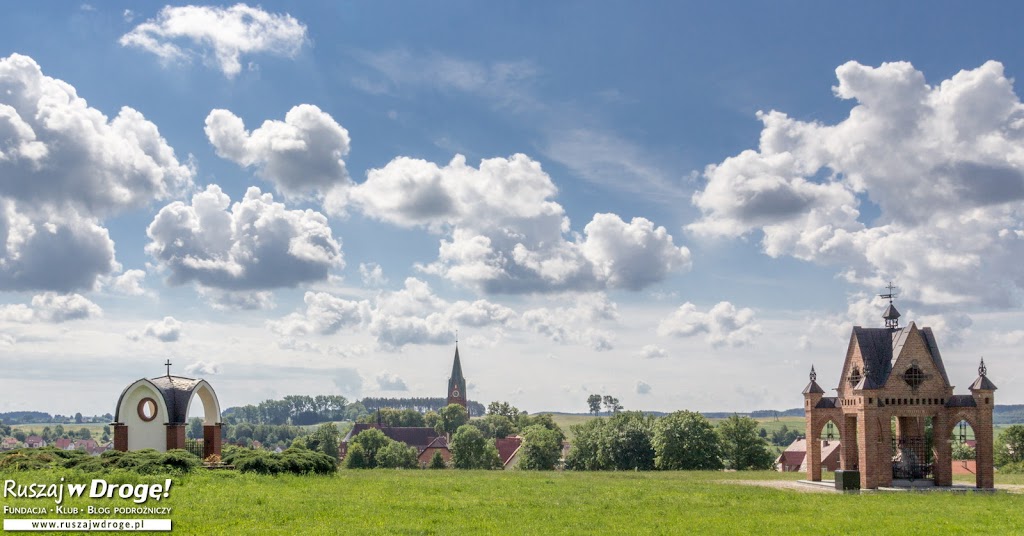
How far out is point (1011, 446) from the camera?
82750 mm

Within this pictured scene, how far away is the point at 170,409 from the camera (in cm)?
4112

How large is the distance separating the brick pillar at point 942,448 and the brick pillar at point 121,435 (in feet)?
131

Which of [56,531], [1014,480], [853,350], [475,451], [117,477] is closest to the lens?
[56,531]

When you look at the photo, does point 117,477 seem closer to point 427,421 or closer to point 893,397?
point 893,397

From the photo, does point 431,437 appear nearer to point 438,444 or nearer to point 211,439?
point 438,444

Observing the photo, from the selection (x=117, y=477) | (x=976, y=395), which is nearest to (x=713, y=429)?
(x=976, y=395)

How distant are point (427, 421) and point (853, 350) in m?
140

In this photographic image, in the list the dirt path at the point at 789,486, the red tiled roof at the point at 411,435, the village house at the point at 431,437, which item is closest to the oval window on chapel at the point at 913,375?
the dirt path at the point at 789,486

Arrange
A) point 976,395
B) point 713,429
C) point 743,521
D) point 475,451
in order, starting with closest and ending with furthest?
point 743,521 < point 976,395 < point 713,429 < point 475,451

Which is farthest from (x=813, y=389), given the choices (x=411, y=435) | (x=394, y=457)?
(x=411, y=435)

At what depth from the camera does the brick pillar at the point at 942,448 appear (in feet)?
133

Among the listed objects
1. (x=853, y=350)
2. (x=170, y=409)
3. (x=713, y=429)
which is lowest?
(x=713, y=429)

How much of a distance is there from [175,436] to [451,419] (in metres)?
119

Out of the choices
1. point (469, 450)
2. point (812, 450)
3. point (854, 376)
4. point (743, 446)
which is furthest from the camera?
point (469, 450)
